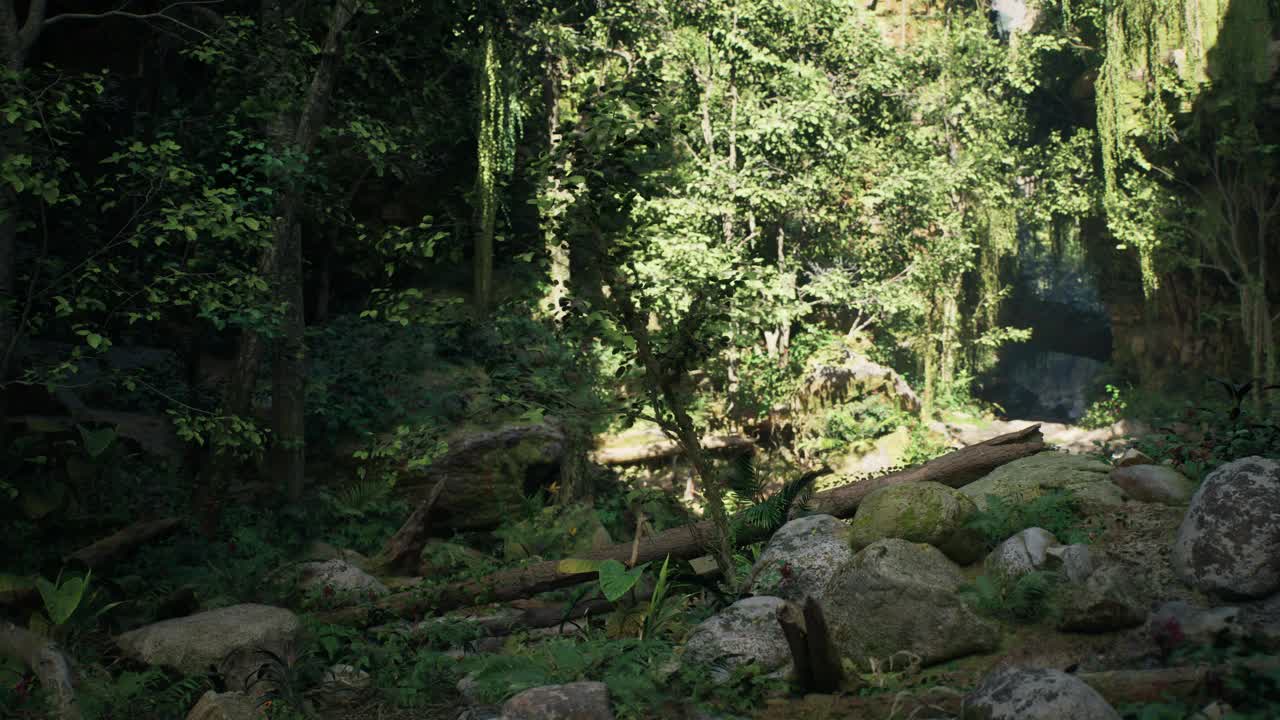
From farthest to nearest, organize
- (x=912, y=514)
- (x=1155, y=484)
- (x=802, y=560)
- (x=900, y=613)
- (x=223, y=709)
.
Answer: (x=1155, y=484) → (x=802, y=560) → (x=912, y=514) → (x=900, y=613) → (x=223, y=709)

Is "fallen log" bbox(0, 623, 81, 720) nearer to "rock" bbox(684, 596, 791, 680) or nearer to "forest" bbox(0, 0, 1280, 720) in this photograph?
"forest" bbox(0, 0, 1280, 720)

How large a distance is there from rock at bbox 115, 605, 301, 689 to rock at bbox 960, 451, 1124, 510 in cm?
619

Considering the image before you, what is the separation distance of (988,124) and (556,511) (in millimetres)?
16275

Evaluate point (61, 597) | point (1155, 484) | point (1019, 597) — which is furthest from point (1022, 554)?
point (61, 597)

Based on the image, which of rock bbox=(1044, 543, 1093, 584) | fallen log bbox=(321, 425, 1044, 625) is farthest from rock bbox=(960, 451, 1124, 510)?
rock bbox=(1044, 543, 1093, 584)

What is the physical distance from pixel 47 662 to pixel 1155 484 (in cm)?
876

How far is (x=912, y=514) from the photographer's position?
6.94 meters

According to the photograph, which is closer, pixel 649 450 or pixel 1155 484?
pixel 1155 484

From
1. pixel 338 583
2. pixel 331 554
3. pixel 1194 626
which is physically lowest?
pixel 331 554

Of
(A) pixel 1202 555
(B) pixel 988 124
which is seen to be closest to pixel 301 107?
(A) pixel 1202 555

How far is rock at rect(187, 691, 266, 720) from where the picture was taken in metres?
5.33

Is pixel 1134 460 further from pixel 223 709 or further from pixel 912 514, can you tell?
pixel 223 709

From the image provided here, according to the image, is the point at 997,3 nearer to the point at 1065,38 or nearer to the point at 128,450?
the point at 1065,38

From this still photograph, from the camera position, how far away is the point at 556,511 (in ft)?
43.6
